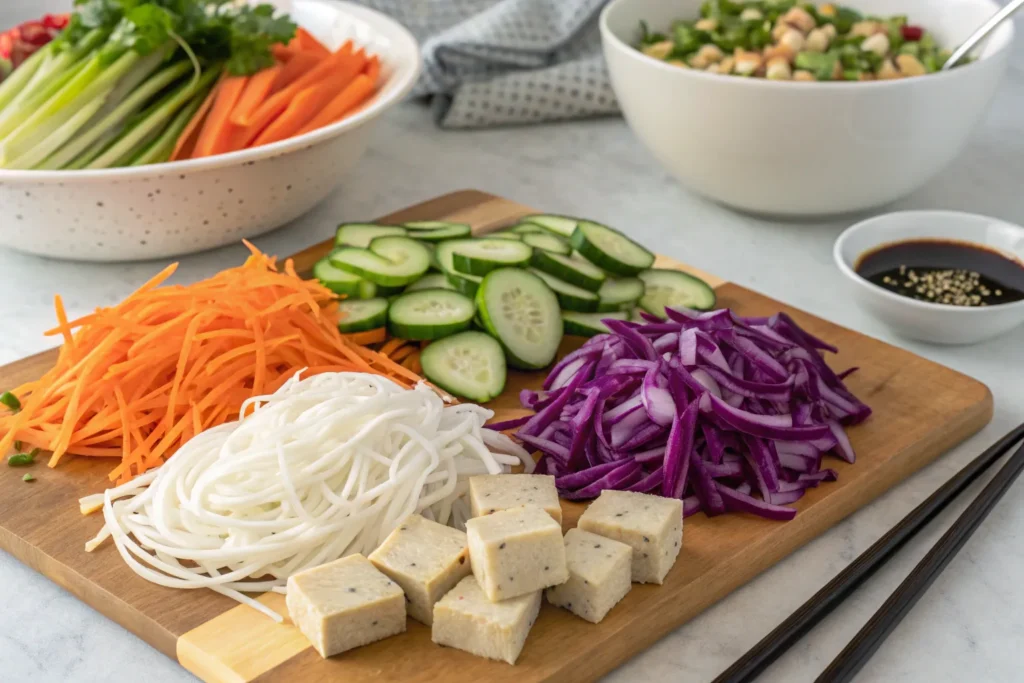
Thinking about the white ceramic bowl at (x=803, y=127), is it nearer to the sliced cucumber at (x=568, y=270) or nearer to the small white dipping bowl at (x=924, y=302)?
the small white dipping bowl at (x=924, y=302)

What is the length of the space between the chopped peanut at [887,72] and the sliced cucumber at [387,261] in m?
Result: 1.33

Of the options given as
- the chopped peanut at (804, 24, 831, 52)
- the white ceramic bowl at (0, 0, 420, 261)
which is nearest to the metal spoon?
the chopped peanut at (804, 24, 831, 52)

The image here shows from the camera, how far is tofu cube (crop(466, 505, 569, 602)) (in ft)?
5.62

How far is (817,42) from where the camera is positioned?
318cm

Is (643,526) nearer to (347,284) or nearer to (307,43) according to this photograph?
(347,284)

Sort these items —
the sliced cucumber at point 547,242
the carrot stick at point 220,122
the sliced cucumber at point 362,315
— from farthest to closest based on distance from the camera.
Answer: the carrot stick at point 220,122, the sliced cucumber at point 547,242, the sliced cucumber at point 362,315

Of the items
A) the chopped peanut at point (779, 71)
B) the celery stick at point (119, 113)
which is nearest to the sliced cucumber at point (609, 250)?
the chopped peanut at point (779, 71)

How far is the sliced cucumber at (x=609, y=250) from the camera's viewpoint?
2.71 metres

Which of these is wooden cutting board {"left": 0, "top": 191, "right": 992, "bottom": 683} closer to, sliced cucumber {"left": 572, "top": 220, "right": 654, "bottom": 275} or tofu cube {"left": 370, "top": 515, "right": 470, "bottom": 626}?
tofu cube {"left": 370, "top": 515, "right": 470, "bottom": 626}

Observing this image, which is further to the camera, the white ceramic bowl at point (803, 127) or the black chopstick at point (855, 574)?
the white ceramic bowl at point (803, 127)

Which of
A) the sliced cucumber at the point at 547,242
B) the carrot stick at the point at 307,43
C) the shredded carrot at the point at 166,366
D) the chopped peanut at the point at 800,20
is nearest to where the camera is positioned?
the shredded carrot at the point at 166,366

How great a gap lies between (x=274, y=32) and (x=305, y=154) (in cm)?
46

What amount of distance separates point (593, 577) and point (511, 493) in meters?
0.24

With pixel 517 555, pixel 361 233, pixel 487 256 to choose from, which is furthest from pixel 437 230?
pixel 517 555
